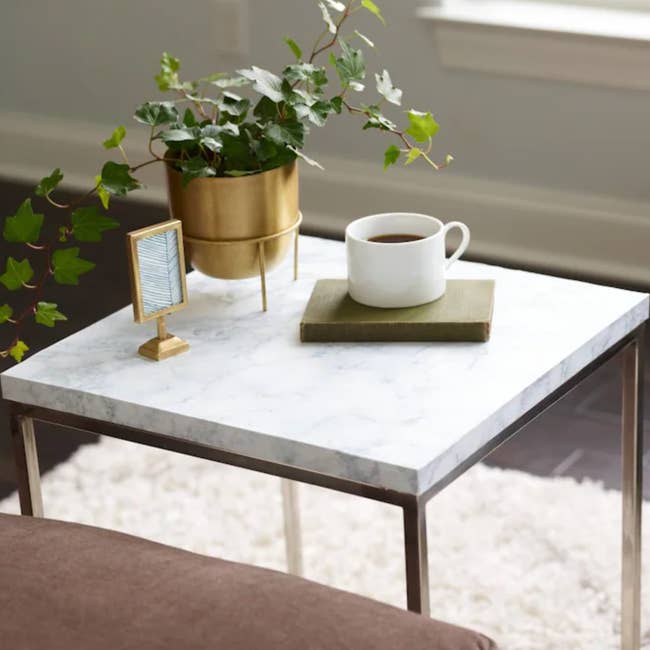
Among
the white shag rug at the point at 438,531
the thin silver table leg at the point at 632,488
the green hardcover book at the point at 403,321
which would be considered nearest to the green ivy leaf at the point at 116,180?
the green hardcover book at the point at 403,321

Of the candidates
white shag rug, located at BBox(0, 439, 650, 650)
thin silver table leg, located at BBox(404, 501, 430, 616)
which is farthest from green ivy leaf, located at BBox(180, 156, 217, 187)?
white shag rug, located at BBox(0, 439, 650, 650)

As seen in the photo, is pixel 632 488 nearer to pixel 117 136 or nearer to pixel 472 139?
pixel 117 136

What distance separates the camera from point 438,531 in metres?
1.93

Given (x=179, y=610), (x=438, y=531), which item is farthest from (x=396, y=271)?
(x=438, y=531)

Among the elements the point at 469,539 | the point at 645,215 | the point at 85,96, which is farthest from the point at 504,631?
the point at 85,96

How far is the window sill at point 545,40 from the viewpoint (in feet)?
9.11

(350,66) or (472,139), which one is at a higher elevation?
(350,66)

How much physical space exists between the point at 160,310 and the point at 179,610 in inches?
18.0

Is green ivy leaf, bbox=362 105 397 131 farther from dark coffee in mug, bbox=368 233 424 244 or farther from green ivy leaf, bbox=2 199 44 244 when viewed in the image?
green ivy leaf, bbox=2 199 44 244

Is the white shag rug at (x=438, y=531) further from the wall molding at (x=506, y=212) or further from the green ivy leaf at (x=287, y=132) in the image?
the wall molding at (x=506, y=212)

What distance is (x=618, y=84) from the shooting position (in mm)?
2822

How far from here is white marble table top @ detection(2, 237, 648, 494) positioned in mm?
1151

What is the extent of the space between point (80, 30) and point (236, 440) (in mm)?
2735

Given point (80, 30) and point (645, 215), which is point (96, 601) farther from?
point (80, 30)
